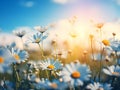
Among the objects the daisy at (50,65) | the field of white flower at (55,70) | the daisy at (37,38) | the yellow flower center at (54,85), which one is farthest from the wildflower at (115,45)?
the yellow flower center at (54,85)

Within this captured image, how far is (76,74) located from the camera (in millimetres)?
2264

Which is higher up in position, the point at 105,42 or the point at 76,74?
the point at 105,42

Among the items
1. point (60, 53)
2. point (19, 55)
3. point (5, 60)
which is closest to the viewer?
point (5, 60)

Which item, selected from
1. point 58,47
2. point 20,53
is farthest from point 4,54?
point 58,47

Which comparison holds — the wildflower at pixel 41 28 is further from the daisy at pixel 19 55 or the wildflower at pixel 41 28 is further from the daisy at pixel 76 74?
the daisy at pixel 76 74

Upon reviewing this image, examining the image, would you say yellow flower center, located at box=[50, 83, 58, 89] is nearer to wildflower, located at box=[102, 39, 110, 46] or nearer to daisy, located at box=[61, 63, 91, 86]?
daisy, located at box=[61, 63, 91, 86]

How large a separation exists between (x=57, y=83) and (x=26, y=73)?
121 cm

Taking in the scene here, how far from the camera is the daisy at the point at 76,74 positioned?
2.18m

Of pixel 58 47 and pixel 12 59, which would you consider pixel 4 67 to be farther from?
pixel 58 47

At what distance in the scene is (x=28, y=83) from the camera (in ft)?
10.4

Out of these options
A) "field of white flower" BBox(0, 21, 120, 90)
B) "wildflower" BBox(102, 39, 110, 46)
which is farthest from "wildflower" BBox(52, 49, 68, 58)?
"wildflower" BBox(102, 39, 110, 46)

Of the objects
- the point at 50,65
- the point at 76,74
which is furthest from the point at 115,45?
the point at 76,74

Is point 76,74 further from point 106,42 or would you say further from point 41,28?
point 41,28

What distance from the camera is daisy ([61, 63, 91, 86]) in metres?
2.18
